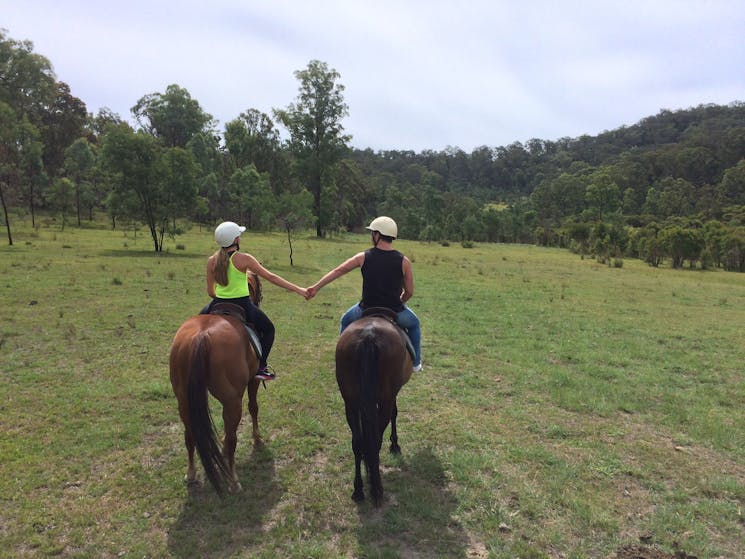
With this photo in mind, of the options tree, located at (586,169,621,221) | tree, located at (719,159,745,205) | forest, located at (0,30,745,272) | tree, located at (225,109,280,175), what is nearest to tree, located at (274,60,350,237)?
forest, located at (0,30,745,272)

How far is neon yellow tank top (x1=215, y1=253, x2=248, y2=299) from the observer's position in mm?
4980

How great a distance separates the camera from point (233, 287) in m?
5.01

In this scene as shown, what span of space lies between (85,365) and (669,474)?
9.27m

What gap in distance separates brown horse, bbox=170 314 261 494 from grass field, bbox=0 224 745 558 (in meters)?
0.41

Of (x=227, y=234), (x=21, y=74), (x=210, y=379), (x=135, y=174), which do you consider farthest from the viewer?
(x=21, y=74)

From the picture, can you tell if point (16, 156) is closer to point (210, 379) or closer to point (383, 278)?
point (210, 379)

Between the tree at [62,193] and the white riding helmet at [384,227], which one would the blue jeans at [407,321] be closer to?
the white riding helmet at [384,227]

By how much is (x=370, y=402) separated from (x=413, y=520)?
46.5 inches

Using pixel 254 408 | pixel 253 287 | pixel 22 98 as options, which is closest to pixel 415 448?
pixel 254 408

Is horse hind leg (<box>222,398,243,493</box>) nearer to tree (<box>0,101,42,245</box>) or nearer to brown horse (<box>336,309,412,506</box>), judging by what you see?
brown horse (<box>336,309,412,506</box>)

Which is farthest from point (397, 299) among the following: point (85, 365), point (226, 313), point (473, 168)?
point (473, 168)

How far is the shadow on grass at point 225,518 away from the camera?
12.4 feet

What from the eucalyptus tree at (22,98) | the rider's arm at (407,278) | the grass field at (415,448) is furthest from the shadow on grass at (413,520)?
the eucalyptus tree at (22,98)

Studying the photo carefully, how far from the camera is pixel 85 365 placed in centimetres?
822
